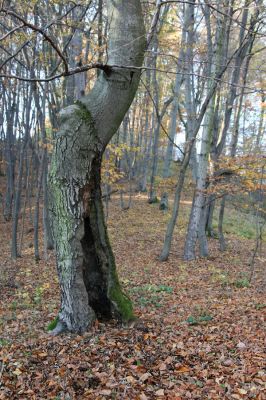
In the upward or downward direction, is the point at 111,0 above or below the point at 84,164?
above

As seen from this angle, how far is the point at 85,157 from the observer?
4262mm

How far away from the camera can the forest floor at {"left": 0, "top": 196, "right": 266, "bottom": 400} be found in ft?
11.3

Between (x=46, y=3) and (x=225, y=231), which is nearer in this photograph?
(x=46, y=3)

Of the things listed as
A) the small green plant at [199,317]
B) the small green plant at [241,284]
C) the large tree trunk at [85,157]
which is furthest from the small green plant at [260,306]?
the large tree trunk at [85,157]

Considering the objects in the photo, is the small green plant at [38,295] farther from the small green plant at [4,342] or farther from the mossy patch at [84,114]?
the mossy patch at [84,114]

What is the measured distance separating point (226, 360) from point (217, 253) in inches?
Result: 358

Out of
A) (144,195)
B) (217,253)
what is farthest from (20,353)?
(144,195)

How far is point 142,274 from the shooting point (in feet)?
30.5

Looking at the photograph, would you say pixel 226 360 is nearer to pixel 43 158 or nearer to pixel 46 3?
pixel 43 158

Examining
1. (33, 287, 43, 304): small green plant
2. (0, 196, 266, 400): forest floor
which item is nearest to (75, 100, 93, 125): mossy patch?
(0, 196, 266, 400): forest floor

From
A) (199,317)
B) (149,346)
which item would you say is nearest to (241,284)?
(199,317)

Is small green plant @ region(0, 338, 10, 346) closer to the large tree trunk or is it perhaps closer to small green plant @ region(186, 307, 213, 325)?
the large tree trunk

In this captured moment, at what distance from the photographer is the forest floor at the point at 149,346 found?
3.44m

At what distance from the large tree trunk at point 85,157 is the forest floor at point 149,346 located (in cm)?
59
